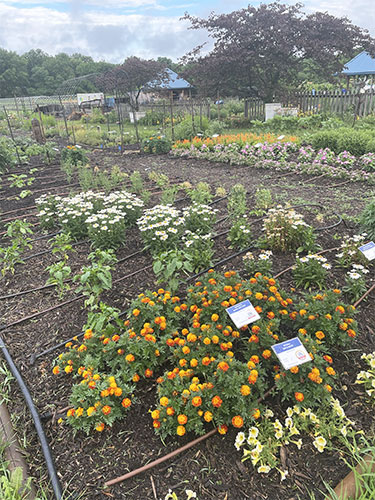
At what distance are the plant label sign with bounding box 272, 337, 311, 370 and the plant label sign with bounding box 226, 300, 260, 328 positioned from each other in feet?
0.77

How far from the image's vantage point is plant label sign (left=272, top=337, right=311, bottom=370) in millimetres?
1834

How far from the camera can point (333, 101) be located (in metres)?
13.2

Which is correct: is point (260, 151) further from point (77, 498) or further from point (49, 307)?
point (77, 498)

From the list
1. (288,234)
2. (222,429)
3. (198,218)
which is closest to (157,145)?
(198,218)

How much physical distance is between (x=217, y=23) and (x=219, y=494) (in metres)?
18.8

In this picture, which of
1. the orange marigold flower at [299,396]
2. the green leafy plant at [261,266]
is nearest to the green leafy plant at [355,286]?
the green leafy plant at [261,266]

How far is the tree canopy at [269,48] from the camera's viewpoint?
1477cm

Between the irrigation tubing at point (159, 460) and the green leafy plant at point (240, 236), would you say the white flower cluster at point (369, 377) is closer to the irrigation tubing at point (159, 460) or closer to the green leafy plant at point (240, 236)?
the irrigation tubing at point (159, 460)

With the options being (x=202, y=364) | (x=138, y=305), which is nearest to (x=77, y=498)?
(x=202, y=364)

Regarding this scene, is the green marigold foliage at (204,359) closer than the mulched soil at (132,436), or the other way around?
the mulched soil at (132,436)

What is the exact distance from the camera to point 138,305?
2369 millimetres

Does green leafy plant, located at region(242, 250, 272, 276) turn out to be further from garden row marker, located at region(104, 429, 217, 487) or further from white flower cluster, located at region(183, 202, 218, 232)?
garden row marker, located at region(104, 429, 217, 487)

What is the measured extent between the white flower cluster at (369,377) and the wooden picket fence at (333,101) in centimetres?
1196

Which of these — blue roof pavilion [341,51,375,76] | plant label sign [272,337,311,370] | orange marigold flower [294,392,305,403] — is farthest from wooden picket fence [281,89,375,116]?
blue roof pavilion [341,51,375,76]
